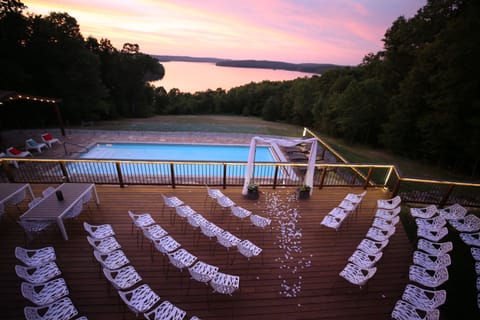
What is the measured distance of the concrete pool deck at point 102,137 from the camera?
13.3m

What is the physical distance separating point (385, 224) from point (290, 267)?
294cm

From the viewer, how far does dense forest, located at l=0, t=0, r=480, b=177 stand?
12.8 metres

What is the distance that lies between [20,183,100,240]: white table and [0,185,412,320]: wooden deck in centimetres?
69

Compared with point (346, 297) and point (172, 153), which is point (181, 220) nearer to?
point (346, 297)

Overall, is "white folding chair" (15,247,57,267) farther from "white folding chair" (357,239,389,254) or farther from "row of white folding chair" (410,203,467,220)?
"row of white folding chair" (410,203,467,220)

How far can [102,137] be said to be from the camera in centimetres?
1559

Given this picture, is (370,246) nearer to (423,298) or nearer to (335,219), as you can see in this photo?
(335,219)

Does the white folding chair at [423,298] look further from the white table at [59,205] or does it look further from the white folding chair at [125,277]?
the white table at [59,205]

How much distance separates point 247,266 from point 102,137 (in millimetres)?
15253

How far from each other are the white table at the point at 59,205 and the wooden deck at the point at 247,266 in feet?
2.28

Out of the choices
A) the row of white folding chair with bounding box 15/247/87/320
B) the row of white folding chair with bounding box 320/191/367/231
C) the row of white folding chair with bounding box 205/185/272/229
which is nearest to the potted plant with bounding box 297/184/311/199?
the row of white folding chair with bounding box 320/191/367/231

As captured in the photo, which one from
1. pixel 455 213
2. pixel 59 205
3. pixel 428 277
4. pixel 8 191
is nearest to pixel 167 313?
pixel 59 205

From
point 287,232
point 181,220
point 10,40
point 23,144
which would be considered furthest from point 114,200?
point 10,40

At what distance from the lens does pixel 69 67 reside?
20172mm
